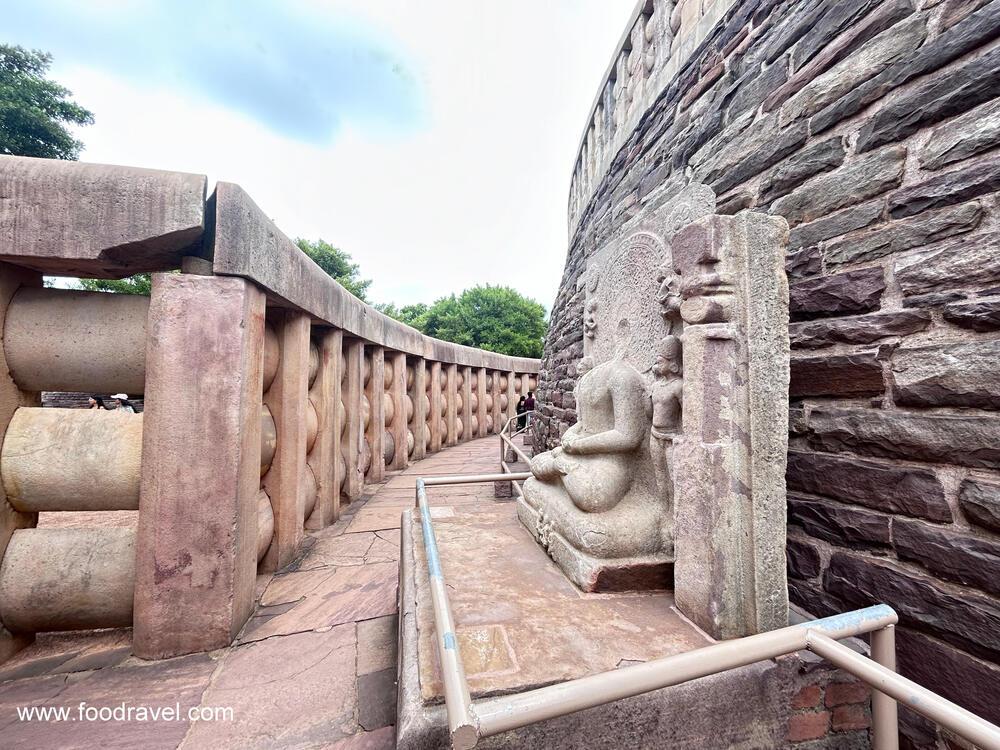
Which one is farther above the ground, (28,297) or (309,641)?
(28,297)

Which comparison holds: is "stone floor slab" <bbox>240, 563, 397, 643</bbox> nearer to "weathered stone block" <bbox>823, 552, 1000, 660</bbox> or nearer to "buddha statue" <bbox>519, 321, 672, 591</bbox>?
"buddha statue" <bbox>519, 321, 672, 591</bbox>

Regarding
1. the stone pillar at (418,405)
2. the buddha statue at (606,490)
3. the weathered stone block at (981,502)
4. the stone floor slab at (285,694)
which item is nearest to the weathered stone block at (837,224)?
the buddha statue at (606,490)

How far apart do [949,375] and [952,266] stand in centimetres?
36

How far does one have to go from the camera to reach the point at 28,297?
1921 millimetres

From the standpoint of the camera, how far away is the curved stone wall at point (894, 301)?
127 centimetres

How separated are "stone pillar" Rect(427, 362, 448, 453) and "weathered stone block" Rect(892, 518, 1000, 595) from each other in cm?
672

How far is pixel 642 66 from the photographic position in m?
3.72

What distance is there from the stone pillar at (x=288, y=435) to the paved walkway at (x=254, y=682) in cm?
26

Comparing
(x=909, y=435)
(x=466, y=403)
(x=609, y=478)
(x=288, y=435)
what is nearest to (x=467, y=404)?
(x=466, y=403)

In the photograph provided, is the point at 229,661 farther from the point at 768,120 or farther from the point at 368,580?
the point at 768,120

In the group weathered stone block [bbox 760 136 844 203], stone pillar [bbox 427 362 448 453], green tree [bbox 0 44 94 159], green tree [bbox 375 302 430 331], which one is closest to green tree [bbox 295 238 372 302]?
green tree [bbox 375 302 430 331]

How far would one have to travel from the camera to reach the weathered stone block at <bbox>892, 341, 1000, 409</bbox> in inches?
48.4

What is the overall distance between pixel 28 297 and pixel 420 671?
7.99 feet

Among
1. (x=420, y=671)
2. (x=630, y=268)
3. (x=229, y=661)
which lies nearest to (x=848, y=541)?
(x=630, y=268)
